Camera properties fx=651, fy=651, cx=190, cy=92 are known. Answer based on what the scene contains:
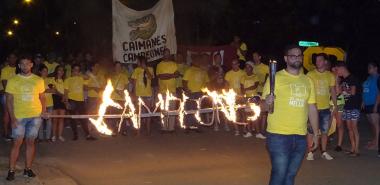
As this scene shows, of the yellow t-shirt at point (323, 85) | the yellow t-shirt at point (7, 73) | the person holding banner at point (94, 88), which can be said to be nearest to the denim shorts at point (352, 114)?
the yellow t-shirt at point (323, 85)

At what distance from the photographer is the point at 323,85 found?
38.2ft

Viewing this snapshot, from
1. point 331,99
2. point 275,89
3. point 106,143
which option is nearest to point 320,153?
point 331,99

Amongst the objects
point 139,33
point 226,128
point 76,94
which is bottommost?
point 226,128

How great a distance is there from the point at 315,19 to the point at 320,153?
607 inches

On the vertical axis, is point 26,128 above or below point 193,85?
below

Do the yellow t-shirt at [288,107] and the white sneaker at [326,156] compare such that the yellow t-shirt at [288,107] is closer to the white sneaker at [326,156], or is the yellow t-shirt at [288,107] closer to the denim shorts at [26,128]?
the denim shorts at [26,128]

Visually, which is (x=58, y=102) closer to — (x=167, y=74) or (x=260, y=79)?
(x=167, y=74)

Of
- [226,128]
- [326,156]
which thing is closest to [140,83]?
[226,128]

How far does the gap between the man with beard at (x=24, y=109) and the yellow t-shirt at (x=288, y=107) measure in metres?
4.22

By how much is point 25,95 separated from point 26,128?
1.65 feet

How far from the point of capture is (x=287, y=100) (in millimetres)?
7105

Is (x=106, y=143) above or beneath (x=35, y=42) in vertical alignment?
beneath

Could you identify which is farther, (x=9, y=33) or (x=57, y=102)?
(x=9, y=33)

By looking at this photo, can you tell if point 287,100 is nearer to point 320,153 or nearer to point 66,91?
point 320,153
